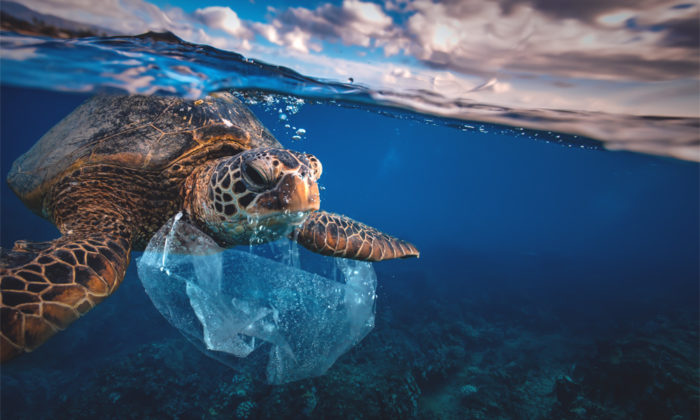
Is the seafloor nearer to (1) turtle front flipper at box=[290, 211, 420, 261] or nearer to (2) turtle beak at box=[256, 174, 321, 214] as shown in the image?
(1) turtle front flipper at box=[290, 211, 420, 261]

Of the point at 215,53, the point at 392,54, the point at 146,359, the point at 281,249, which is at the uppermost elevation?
the point at 392,54

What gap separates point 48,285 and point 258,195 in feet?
4.13

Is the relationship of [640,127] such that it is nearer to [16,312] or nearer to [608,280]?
[16,312]

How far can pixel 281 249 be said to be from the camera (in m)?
3.19

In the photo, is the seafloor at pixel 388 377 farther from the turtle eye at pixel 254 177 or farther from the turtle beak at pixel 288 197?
the turtle eye at pixel 254 177

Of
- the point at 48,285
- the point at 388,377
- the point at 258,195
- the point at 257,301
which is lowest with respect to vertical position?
the point at 388,377

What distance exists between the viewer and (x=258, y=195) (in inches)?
77.8

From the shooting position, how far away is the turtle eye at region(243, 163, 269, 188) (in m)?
1.94

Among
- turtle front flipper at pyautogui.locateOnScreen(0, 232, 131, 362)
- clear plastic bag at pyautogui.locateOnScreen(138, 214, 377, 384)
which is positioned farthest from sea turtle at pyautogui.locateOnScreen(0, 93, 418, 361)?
clear plastic bag at pyautogui.locateOnScreen(138, 214, 377, 384)

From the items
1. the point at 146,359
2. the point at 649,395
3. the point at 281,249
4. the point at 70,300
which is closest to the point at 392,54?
the point at 281,249

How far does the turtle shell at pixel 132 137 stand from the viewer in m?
2.66

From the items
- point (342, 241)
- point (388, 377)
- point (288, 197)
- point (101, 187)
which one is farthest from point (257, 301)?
point (388, 377)

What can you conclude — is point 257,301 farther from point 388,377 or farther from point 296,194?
point 388,377

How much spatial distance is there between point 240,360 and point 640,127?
25.9ft
